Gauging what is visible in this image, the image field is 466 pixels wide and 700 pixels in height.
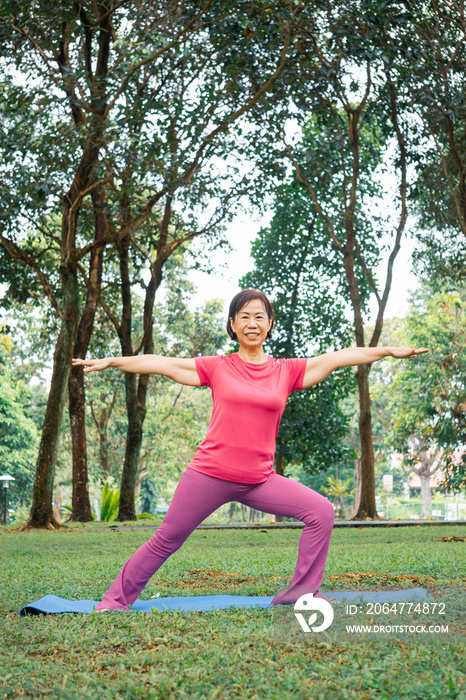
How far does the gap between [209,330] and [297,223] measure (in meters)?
8.82

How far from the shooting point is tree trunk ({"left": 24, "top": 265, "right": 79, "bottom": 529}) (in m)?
13.0

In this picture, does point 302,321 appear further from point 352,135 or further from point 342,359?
point 342,359

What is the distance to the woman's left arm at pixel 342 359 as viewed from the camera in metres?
4.52

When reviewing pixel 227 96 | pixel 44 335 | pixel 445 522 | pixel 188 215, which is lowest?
pixel 445 522

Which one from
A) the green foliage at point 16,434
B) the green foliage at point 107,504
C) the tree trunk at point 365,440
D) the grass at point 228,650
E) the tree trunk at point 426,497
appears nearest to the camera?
the grass at point 228,650

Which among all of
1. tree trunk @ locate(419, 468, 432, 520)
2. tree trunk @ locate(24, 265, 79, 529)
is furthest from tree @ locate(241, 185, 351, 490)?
tree trunk @ locate(419, 468, 432, 520)

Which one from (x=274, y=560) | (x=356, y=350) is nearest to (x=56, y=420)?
(x=274, y=560)

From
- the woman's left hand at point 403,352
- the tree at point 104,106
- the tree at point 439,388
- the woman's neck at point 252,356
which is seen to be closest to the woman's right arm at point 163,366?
the woman's neck at point 252,356

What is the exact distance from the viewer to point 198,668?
9.75 ft

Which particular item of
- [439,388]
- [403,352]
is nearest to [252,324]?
[403,352]

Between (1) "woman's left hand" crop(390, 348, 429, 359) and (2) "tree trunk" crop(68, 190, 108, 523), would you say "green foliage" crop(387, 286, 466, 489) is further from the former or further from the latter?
(1) "woman's left hand" crop(390, 348, 429, 359)

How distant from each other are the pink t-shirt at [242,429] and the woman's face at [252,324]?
253mm

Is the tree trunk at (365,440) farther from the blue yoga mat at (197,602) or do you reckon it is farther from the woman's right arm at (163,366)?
the woman's right arm at (163,366)

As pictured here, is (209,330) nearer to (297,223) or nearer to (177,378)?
(297,223)
